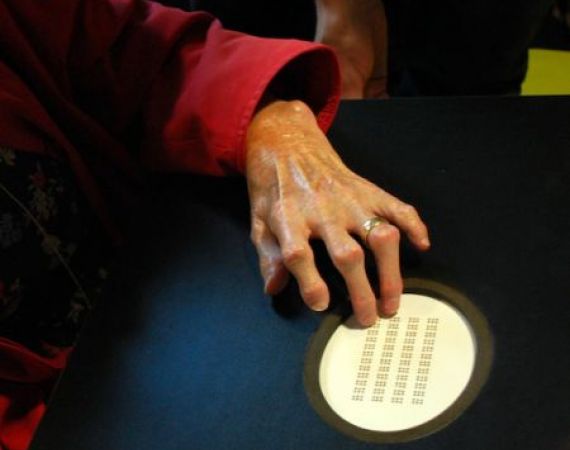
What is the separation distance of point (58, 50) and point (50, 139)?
3.1 inches

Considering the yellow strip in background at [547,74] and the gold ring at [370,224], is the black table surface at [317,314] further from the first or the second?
the yellow strip in background at [547,74]

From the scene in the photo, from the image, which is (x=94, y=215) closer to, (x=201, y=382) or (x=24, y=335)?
(x=24, y=335)

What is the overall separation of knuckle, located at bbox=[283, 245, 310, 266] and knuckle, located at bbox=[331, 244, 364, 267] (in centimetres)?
2

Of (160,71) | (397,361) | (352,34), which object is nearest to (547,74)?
(352,34)

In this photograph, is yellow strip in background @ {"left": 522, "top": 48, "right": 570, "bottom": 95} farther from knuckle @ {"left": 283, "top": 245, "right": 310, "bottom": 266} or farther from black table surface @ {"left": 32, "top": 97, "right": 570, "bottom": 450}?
knuckle @ {"left": 283, "top": 245, "right": 310, "bottom": 266}

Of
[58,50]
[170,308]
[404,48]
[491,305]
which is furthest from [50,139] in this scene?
[404,48]

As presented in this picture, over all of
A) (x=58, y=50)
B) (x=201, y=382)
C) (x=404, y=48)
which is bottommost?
(x=404, y=48)

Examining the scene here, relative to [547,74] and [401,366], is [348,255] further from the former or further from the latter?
[547,74]

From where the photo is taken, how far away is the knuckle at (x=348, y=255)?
1.60 feet

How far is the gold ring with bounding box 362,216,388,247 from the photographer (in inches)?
19.9

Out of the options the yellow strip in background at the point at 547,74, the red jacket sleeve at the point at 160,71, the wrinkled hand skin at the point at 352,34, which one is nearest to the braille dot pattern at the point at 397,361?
the red jacket sleeve at the point at 160,71

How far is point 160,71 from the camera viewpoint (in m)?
0.67

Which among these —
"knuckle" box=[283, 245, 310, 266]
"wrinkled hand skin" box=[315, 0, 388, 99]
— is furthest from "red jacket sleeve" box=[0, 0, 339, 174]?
"wrinkled hand skin" box=[315, 0, 388, 99]

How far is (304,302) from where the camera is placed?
52 cm
